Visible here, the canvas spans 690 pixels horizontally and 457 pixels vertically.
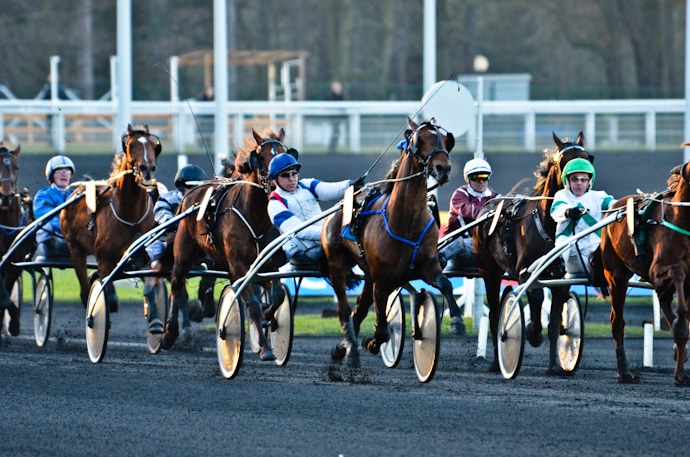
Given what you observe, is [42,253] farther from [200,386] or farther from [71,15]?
[71,15]

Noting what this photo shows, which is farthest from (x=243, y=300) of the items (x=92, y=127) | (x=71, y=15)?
(x=71, y=15)

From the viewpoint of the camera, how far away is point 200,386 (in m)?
9.50

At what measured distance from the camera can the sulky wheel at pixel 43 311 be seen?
1260cm

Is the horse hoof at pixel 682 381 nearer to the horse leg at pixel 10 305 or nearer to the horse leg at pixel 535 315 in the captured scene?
the horse leg at pixel 535 315

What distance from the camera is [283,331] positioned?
10.8 m

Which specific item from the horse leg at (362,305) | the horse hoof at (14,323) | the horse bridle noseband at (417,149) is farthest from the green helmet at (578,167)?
the horse hoof at (14,323)

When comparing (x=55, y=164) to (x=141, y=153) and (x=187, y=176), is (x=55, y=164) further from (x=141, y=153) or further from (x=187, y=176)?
(x=141, y=153)

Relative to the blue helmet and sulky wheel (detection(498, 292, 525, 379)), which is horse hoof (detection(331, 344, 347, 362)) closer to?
sulky wheel (detection(498, 292, 525, 379))

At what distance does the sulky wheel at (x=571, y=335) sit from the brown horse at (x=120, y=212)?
352 centimetres

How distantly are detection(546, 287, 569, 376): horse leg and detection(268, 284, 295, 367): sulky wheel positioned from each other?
1889 mm

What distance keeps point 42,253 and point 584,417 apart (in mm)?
6629

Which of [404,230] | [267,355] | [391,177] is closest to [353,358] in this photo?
[267,355]

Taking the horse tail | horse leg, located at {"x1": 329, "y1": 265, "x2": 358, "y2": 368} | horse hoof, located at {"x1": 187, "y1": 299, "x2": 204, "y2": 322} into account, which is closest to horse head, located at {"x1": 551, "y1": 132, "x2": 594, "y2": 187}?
the horse tail

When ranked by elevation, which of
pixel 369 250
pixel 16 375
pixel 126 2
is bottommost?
pixel 16 375
